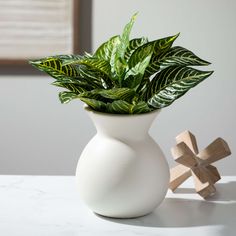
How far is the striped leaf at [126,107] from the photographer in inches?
43.6

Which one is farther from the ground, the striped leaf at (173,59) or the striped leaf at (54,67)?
the striped leaf at (173,59)

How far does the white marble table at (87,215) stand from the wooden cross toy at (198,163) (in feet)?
0.10

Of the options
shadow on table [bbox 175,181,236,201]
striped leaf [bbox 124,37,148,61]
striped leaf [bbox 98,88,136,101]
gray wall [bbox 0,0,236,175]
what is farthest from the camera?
gray wall [bbox 0,0,236,175]

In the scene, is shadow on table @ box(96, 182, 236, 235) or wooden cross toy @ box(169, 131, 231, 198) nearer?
shadow on table @ box(96, 182, 236, 235)

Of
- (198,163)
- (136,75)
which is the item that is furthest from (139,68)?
(198,163)

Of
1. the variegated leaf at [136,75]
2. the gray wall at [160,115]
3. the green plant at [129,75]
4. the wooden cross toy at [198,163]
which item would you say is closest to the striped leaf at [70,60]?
the green plant at [129,75]

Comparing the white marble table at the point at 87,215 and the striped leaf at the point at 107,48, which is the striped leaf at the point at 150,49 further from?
the white marble table at the point at 87,215

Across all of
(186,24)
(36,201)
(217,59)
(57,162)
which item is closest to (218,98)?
(217,59)

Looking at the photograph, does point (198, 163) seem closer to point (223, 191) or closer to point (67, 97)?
point (223, 191)

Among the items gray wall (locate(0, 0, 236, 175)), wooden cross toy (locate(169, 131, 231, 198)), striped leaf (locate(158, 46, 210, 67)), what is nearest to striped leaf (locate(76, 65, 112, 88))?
striped leaf (locate(158, 46, 210, 67))

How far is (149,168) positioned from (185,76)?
0.63 feet

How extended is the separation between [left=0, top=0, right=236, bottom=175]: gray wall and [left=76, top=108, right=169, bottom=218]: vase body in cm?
152

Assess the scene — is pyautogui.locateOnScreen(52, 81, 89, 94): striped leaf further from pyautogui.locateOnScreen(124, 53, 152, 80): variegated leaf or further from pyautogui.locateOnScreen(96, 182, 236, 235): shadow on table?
pyautogui.locateOnScreen(96, 182, 236, 235): shadow on table

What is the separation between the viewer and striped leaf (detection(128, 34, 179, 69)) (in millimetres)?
1146
